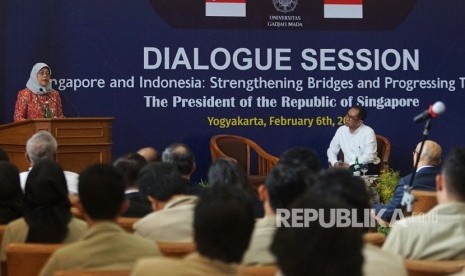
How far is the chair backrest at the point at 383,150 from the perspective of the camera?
32.0ft

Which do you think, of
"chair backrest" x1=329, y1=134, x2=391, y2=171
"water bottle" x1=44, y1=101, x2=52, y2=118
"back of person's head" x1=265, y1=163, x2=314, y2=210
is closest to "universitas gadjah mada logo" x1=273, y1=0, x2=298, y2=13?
"chair backrest" x1=329, y1=134, x2=391, y2=171

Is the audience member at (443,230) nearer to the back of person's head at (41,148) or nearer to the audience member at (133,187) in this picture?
the audience member at (133,187)

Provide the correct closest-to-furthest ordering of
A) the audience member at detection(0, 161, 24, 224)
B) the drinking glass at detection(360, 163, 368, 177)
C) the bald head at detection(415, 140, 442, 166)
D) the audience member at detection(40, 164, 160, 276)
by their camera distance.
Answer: the audience member at detection(40, 164, 160, 276) → the audience member at detection(0, 161, 24, 224) → the bald head at detection(415, 140, 442, 166) → the drinking glass at detection(360, 163, 368, 177)

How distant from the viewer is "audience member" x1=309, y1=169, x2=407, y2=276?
2.64 m

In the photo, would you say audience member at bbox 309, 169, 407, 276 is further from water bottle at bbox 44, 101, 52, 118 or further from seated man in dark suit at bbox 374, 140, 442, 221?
water bottle at bbox 44, 101, 52, 118

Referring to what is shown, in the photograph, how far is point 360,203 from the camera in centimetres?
287

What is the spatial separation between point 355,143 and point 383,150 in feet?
1.37

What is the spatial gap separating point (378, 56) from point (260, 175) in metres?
1.99

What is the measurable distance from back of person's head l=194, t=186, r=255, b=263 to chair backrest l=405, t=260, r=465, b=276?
2.82ft

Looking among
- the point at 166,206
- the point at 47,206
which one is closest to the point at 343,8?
the point at 166,206

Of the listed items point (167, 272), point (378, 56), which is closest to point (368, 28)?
point (378, 56)

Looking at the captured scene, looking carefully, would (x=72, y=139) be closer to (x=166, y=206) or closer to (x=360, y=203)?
(x=166, y=206)

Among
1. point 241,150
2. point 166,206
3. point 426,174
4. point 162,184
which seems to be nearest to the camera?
point 166,206

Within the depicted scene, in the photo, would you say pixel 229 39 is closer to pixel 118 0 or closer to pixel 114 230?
pixel 118 0
